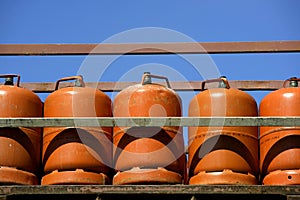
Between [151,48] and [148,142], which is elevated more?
[151,48]

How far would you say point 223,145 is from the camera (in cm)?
639

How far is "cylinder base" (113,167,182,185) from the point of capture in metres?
6.18

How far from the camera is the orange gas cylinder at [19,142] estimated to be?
20.7 ft

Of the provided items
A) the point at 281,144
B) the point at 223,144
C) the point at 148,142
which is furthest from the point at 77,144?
the point at 281,144

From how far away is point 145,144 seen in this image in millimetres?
6316

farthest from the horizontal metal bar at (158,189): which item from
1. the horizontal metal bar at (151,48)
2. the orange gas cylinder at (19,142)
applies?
the horizontal metal bar at (151,48)

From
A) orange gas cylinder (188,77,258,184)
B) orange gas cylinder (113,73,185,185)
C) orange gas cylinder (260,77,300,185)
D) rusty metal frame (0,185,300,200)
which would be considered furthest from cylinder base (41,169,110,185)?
orange gas cylinder (260,77,300,185)

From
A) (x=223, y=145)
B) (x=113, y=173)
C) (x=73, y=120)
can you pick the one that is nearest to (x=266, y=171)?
(x=223, y=145)

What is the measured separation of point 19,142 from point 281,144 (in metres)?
2.35

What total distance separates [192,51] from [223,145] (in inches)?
73.5

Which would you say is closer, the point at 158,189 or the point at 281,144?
the point at 158,189

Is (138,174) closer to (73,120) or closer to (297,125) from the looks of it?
(73,120)

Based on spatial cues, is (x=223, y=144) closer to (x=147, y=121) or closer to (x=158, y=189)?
(x=147, y=121)

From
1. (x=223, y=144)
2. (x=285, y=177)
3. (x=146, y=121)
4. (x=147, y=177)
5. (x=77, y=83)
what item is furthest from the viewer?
(x=77, y=83)
